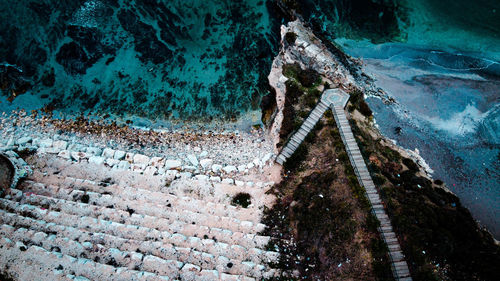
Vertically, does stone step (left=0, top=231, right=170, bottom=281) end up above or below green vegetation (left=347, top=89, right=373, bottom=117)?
below

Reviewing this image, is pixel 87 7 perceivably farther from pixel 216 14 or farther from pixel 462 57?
pixel 462 57

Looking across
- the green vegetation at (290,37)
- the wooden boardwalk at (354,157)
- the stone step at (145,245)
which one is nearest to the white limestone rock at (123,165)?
the stone step at (145,245)

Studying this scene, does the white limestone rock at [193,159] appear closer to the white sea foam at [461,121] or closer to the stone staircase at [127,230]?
the stone staircase at [127,230]

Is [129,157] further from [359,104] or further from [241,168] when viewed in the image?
[359,104]

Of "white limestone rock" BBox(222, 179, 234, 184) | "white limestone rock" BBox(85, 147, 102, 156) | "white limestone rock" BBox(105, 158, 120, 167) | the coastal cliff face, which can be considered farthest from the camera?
"white limestone rock" BBox(85, 147, 102, 156)

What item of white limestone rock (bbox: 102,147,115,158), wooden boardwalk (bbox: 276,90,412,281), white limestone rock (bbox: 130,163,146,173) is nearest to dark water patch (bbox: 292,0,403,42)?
wooden boardwalk (bbox: 276,90,412,281)

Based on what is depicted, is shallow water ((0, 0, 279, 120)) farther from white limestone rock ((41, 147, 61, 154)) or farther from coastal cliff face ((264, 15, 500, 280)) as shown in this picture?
white limestone rock ((41, 147, 61, 154))
